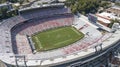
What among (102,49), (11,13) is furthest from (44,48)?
(11,13)

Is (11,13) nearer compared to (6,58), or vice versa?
(6,58)

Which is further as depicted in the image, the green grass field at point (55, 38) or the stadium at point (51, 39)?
the green grass field at point (55, 38)

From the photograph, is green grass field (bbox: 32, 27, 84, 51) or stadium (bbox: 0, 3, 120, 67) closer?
stadium (bbox: 0, 3, 120, 67)

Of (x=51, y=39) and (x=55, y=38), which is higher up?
(x=55, y=38)

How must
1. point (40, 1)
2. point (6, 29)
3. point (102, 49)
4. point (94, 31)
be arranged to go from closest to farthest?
1. point (102, 49)
2. point (94, 31)
3. point (6, 29)
4. point (40, 1)

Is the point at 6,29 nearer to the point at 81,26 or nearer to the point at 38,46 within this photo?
the point at 38,46
